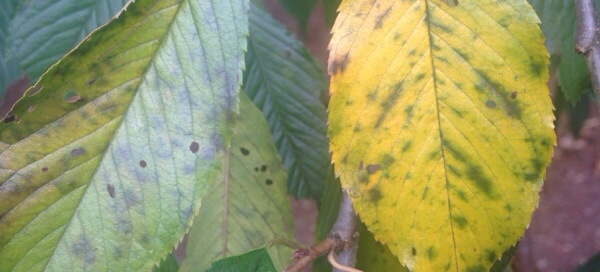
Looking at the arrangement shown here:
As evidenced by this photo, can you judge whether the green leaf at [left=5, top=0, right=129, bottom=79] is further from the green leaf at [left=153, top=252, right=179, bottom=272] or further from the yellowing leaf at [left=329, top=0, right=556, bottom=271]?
the yellowing leaf at [left=329, top=0, right=556, bottom=271]

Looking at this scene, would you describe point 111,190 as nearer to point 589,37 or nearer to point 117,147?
point 117,147

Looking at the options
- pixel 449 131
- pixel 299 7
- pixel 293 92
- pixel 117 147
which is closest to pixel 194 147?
pixel 117 147

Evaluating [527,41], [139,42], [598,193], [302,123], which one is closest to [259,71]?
[302,123]

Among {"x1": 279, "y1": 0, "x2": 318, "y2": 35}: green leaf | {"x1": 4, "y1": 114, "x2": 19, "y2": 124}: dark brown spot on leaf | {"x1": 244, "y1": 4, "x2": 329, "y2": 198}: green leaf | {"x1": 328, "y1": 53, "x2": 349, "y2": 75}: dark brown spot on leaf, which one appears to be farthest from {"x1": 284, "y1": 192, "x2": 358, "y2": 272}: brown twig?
{"x1": 279, "y1": 0, "x2": 318, "y2": 35}: green leaf

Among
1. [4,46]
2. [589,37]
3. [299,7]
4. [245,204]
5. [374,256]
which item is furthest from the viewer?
[299,7]

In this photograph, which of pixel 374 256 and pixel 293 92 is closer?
pixel 374 256

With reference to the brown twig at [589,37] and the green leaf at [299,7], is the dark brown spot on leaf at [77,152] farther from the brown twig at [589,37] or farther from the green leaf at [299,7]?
the green leaf at [299,7]

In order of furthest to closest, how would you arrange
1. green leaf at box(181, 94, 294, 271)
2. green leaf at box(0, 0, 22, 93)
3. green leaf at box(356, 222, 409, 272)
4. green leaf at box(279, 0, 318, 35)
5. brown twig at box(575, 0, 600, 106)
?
green leaf at box(279, 0, 318, 35) → green leaf at box(0, 0, 22, 93) → green leaf at box(181, 94, 294, 271) → green leaf at box(356, 222, 409, 272) → brown twig at box(575, 0, 600, 106)

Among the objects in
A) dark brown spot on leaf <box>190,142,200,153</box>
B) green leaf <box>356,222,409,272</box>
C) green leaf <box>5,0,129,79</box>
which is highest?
green leaf <box>5,0,129,79</box>
